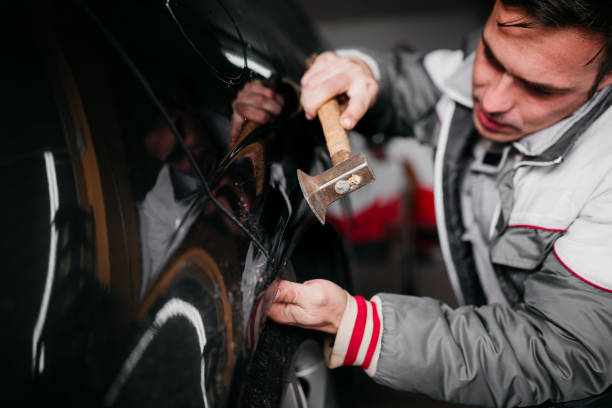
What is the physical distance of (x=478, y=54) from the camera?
3.01 feet

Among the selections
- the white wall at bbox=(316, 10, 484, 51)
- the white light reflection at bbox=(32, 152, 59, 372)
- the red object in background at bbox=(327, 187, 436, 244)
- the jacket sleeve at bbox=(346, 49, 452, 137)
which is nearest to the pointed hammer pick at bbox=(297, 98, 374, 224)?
the white light reflection at bbox=(32, 152, 59, 372)

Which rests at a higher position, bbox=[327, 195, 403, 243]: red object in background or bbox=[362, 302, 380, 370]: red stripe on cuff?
bbox=[327, 195, 403, 243]: red object in background

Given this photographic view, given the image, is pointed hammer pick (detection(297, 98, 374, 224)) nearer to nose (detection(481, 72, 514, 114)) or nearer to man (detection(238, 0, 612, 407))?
man (detection(238, 0, 612, 407))

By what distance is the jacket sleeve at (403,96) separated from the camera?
47.0 inches

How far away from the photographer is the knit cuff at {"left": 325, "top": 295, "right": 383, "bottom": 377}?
2.29ft

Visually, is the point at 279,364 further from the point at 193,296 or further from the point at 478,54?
the point at 478,54

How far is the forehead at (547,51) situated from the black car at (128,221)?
0.54 meters

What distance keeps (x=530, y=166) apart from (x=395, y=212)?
2.35 metres

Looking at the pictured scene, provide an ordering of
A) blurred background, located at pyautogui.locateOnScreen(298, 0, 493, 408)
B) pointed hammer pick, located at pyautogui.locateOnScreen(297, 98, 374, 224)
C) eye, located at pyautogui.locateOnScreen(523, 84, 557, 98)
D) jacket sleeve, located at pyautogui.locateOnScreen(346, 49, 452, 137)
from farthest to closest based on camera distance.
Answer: blurred background, located at pyautogui.locateOnScreen(298, 0, 493, 408), jacket sleeve, located at pyautogui.locateOnScreen(346, 49, 452, 137), eye, located at pyautogui.locateOnScreen(523, 84, 557, 98), pointed hammer pick, located at pyautogui.locateOnScreen(297, 98, 374, 224)

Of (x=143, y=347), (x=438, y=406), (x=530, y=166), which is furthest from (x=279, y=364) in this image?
(x=438, y=406)

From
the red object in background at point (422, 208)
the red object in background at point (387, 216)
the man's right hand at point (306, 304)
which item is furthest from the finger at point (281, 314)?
the red object in background at point (422, 208)

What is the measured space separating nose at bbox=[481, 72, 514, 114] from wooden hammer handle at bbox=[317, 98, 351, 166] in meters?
0.32

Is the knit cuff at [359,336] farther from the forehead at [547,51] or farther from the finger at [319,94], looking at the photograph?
the forehead at [547,51]

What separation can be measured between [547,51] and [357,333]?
61 centimetres
